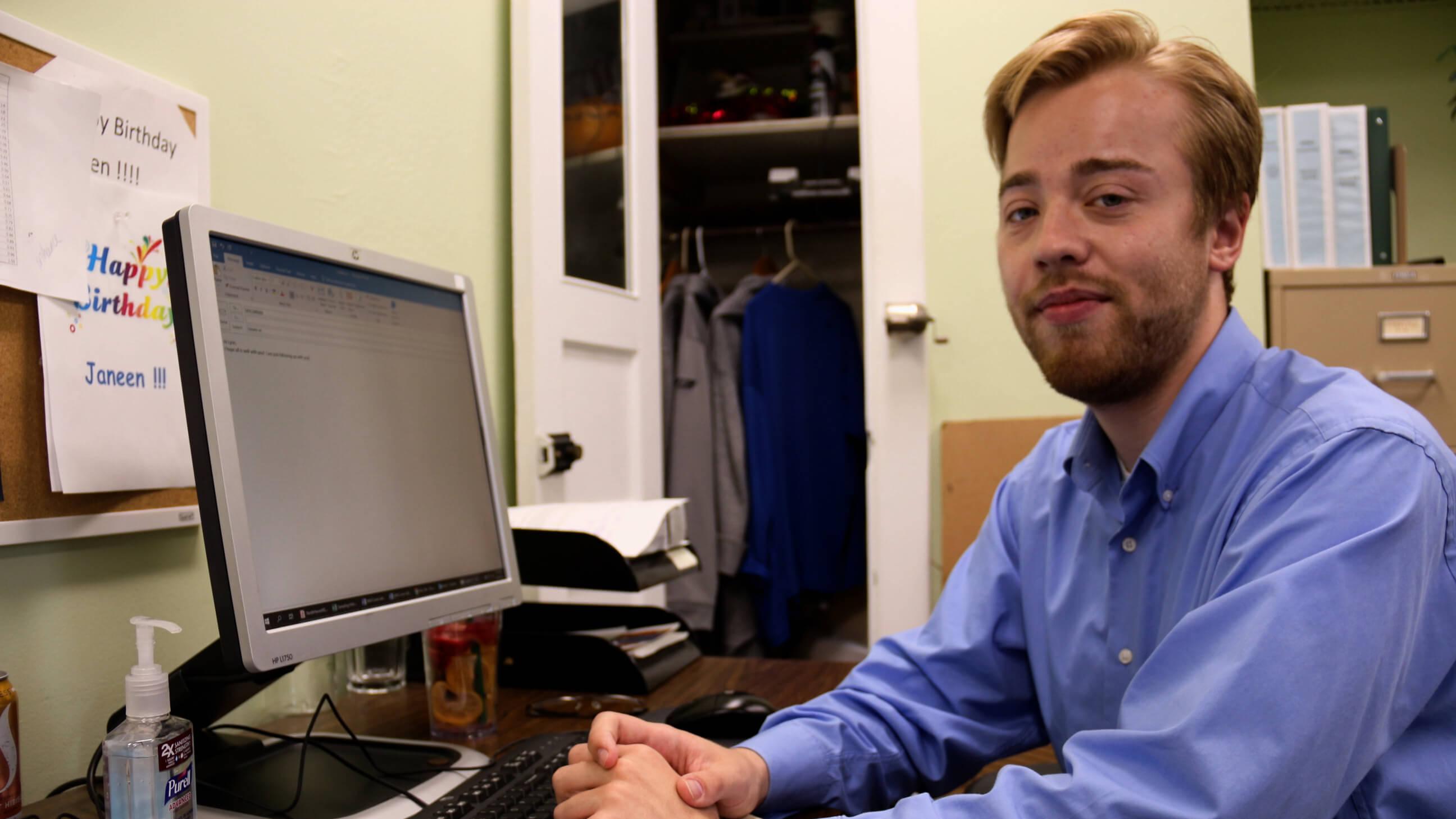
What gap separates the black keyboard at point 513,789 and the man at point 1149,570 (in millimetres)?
51

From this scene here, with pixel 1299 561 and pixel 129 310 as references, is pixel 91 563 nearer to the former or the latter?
pixel 129 310

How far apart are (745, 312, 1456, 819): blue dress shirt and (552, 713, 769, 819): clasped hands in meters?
0.04

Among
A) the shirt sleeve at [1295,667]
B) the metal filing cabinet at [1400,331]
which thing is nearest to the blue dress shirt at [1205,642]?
the shirt sleeve at [1295,667]

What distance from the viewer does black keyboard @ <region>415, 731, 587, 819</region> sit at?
71 centimetres

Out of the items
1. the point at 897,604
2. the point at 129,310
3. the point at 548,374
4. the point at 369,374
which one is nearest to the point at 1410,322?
the point at 897,604

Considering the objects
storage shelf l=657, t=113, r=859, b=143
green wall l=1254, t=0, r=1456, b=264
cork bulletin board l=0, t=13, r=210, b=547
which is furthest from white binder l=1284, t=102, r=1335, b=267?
cork bulletin board l=0, t=13, r=210, b=547

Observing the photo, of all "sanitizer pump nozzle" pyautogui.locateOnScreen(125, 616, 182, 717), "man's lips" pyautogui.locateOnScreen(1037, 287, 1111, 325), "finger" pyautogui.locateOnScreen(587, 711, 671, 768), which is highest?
"man's lips" pyautogui.locateOnScreen(1037, 287, 1111, 325)

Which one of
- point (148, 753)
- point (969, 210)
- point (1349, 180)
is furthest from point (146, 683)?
point (1349, 180)

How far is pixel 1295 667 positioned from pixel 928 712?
40cm

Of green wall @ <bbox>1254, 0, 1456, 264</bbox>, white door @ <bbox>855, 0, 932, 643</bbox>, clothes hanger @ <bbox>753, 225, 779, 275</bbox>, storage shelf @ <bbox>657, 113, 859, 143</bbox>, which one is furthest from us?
green wall @ <bbox>1254, 0, 1456, 264</bbox>

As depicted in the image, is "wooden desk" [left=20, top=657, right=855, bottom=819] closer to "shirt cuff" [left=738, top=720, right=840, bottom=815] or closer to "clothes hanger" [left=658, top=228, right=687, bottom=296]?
"shirt cuff" [left=738, top=720, right=840, bottom=815]

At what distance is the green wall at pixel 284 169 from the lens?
0.83 m

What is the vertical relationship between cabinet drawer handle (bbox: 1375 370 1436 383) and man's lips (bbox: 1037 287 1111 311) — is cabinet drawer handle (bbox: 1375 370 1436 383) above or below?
below

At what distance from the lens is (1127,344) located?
0.93 meters
